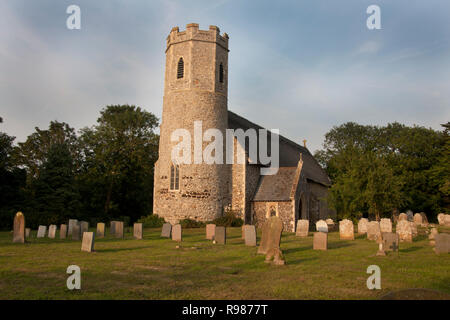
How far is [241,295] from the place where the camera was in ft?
21.3

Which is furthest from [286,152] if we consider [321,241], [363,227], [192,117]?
[321,241]

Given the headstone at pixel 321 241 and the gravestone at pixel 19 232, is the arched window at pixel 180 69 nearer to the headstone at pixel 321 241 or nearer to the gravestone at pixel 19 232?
the gravestone at pixel 19 232

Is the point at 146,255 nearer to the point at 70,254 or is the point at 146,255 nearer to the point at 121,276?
the point at 70,254

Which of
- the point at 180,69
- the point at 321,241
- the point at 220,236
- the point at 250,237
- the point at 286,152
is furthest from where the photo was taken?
the point at 286,152

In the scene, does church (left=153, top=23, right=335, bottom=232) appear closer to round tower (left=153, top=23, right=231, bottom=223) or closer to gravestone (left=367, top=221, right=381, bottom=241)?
round tower (left=153, top=23, right=231, bottom=223)

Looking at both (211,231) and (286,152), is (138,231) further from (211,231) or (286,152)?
(286,152)

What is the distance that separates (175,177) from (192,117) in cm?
443

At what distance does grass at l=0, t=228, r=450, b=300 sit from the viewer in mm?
6668

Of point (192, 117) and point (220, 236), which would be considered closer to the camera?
point (220, 236)

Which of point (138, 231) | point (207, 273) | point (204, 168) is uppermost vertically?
point (204, 168)

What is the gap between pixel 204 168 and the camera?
24.3 metres

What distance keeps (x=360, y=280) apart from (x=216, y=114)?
18.8 metres

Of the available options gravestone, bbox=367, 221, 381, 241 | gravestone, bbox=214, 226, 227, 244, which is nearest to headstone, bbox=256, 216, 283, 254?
gravestone, bbox=214, 226, 227, 244
